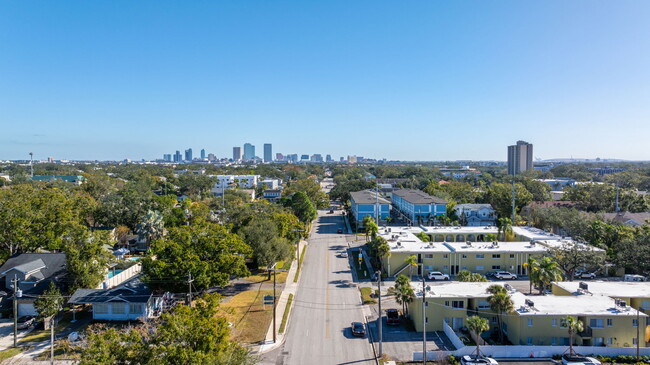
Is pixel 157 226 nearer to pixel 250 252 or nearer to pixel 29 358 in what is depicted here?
pixel 250 252

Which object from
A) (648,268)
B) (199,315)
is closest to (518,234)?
(648,268)

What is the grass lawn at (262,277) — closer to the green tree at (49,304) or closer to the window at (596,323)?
the green tree at (49,304)

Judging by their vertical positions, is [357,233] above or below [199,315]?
below

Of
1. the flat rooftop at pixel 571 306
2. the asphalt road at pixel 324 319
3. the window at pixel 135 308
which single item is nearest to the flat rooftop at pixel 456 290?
the flat rooftop at pixel 571 306

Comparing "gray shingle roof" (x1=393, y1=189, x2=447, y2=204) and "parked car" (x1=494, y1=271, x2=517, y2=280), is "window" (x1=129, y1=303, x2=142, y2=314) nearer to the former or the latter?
"parked car" (x1=494, y1=271, x2=517, y2=280)

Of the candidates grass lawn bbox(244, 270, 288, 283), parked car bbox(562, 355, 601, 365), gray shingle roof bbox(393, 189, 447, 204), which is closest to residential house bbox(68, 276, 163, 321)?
grass lawn bbox(244, 270, 288, 283)

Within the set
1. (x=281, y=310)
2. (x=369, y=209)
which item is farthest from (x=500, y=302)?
(x=369, y=209)
